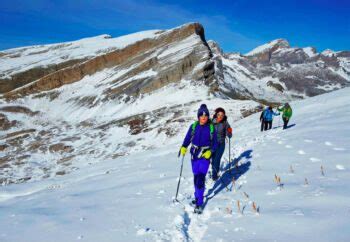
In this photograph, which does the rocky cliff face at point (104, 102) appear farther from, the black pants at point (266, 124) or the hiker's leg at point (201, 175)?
the hiker's leg at point (201, 175)

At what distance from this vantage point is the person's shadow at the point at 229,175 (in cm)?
938

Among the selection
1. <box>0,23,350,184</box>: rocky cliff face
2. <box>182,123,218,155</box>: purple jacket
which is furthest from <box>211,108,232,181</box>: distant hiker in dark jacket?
<box>0,23,350,184</box>: rocky cliff face

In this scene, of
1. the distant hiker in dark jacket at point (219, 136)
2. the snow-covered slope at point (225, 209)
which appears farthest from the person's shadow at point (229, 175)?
the distant hiker in dark jacket at point (219, 136)

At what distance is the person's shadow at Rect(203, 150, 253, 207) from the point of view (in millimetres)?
9375

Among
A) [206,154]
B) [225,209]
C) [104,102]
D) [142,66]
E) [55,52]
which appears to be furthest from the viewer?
[55,52]

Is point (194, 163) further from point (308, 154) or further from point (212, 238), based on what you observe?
point (308, 154)

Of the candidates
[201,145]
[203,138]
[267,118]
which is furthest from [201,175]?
[267,118]

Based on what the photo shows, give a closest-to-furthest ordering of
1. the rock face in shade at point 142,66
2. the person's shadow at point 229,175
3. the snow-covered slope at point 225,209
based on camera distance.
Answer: the snow-covered slope at point 225,209 → the person's shadow at point 229,175 → the rock face in shade at point 142,66

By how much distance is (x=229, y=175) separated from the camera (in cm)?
1086

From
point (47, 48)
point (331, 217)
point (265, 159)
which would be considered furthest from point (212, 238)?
point (47, 48)

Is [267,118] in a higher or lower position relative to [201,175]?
higher

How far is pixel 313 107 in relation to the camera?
88.4ft

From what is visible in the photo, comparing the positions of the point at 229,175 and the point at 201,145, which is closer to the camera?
the point at 201,145

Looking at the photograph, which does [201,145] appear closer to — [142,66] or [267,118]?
[267,118]
